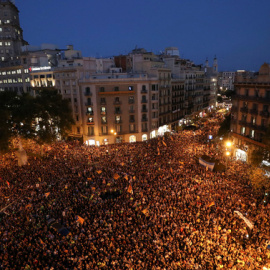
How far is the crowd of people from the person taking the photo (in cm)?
1501

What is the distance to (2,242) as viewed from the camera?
55.7 ft

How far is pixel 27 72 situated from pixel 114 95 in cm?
3611

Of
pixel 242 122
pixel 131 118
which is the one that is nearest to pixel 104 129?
pixel 131 118

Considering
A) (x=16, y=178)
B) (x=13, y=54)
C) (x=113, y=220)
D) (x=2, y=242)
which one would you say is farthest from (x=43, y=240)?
(x=13, y=54)

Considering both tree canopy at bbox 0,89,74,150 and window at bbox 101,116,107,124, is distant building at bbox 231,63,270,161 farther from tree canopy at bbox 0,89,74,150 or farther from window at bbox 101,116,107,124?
tree canopy at bbox 0,89,74,150

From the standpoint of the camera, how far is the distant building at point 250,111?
32.1 meters

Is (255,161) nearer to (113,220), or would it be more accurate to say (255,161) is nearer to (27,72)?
(113,220)

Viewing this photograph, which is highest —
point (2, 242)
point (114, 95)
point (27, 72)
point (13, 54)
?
point (13, 54)

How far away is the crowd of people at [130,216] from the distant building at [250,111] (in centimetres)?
576

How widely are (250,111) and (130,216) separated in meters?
25.5

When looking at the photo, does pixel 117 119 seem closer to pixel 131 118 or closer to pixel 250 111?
pixel 131 118

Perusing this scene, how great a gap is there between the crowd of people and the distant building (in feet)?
18.9

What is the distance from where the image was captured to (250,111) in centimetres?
3481

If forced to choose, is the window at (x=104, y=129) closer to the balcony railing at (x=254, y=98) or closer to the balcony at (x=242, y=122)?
the balcony railing at (x=254, y=98)
